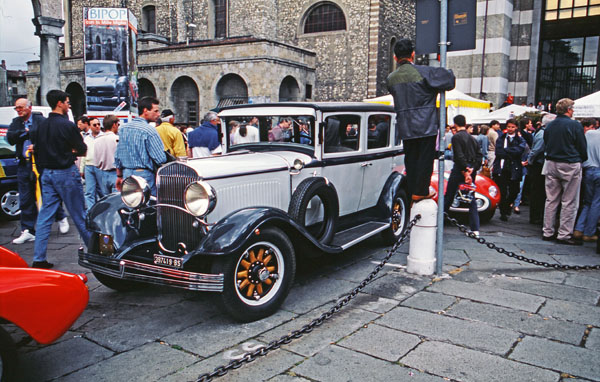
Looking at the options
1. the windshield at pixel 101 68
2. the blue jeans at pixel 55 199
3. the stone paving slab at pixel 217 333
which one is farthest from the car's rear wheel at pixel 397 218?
the windshield at pixel 101 68

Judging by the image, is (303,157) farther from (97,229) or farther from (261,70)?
(261,70)

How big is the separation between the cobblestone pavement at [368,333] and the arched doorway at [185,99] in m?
21.8

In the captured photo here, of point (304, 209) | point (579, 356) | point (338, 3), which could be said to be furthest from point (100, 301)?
point (338, 3)

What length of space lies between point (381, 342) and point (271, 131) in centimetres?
280

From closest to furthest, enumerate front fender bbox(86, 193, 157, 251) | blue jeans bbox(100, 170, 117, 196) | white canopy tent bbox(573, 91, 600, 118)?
front fender bbox(86, 193, 157, 251), blue jeans bbox(100, 170, 117, 196), white canopy tent bbox(573, 91, 600, 118)

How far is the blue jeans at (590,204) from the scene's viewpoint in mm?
6531

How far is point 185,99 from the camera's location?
25.7 meters

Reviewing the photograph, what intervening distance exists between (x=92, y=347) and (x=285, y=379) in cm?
154

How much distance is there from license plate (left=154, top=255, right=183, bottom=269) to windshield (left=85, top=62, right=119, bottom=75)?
48.1ft

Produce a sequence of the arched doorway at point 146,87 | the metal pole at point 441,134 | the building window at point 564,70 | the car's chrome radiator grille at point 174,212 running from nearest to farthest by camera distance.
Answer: the car's chrome radiator grille at point 174,212
the metal pole at point 441,134
the building window at point 564,70
the arched doorway at point 146,87

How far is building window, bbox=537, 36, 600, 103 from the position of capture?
840 inches

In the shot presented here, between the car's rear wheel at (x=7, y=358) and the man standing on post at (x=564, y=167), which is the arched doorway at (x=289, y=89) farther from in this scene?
the car's rear wheel at (x=7, y=358)

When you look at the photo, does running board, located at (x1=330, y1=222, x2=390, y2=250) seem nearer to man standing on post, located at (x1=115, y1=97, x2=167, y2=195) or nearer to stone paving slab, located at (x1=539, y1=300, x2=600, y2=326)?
stone paving slab, located at (x1=539, y1=300, x2=600, y2=326)

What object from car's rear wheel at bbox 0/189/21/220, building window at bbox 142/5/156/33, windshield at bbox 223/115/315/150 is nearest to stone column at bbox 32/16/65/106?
car's rear wheel at bbox 0/189/21/220
